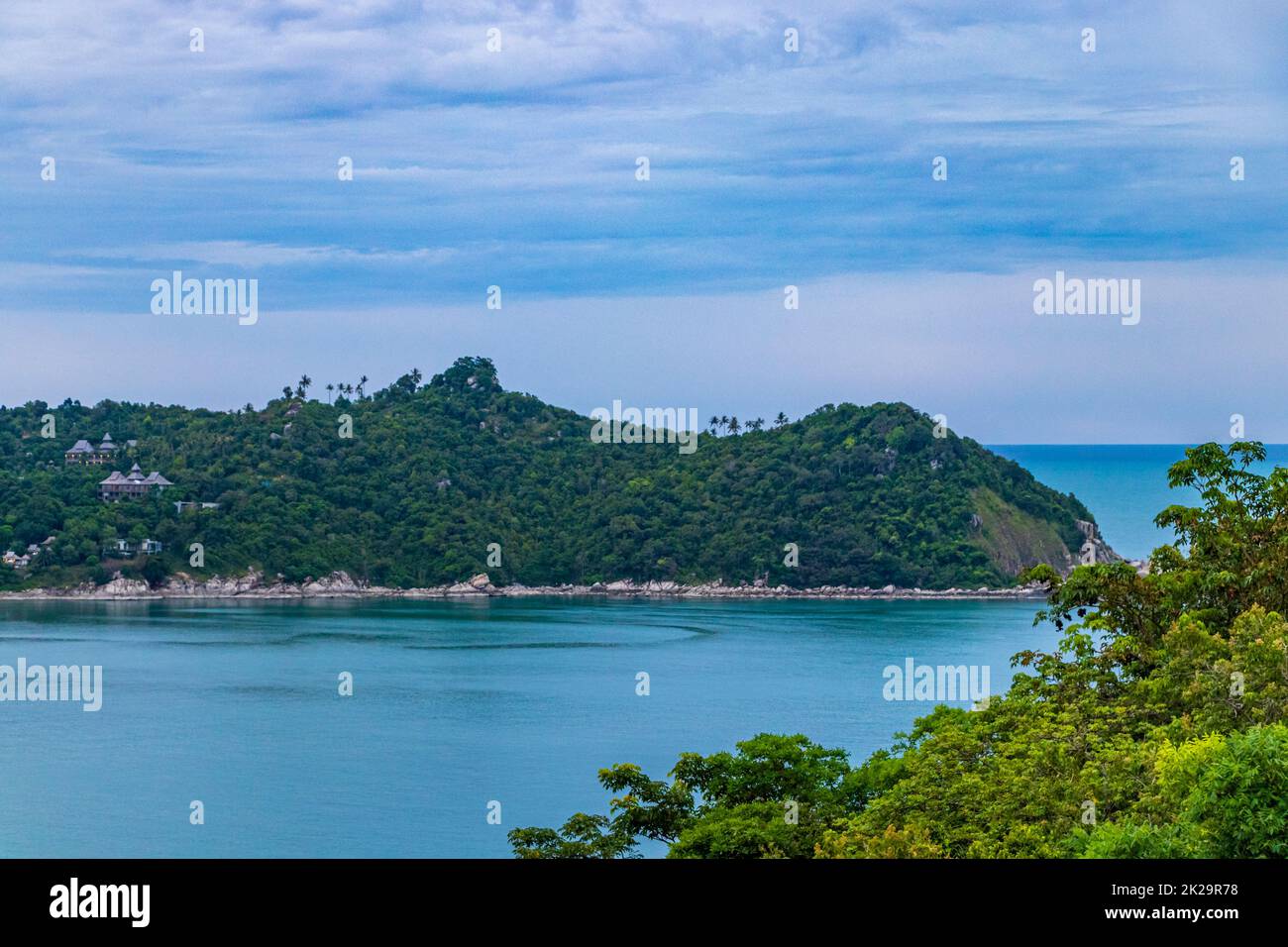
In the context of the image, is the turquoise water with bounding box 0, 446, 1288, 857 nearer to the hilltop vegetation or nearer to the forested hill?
the forested hill

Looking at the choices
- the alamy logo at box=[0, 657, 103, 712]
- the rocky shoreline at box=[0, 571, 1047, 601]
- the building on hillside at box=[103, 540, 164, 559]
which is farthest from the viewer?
the building on hillside at box=[103, 540, 164, 559]

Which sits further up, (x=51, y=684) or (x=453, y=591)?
(x=453, y=591)

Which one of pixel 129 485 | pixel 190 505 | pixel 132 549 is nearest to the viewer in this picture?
pixel 132 549

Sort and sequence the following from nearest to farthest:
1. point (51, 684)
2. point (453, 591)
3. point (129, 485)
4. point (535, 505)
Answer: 1. point (51, 684)
2. point (453, 591)
3. point (129, 485)
4. point (535, 505)

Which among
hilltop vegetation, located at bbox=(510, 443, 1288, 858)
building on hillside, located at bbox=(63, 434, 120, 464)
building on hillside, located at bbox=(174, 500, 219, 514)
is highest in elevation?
building on hillside, located at bbox=(63, 434, 120, 464)

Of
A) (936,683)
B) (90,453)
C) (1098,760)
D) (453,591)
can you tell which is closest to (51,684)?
(936,683)

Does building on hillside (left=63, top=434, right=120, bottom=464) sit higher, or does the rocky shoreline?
building on hillside (left=63, top=434, right=120, bottom=464)
